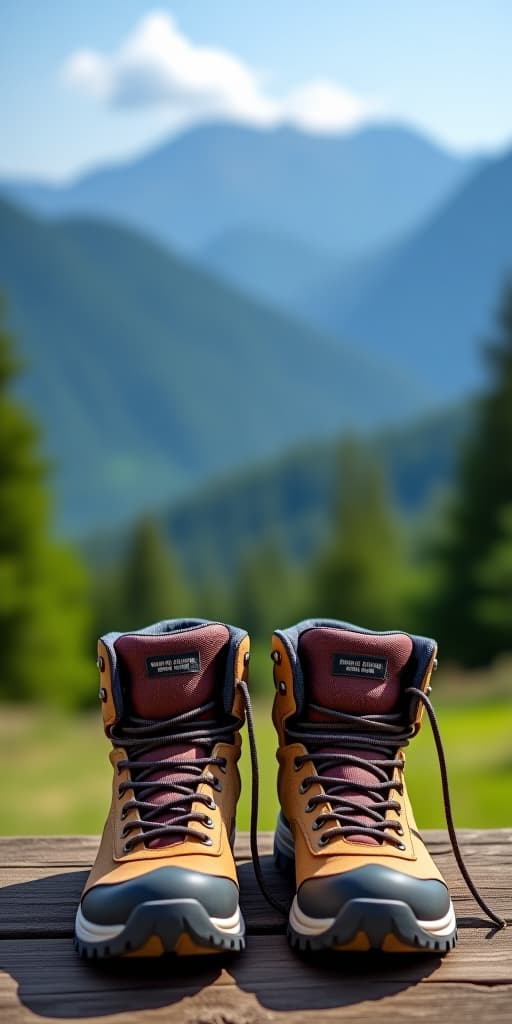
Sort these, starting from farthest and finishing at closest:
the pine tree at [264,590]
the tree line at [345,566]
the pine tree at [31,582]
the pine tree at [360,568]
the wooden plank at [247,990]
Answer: the pine tree at [264,590] → the pine tree at [360,568] → the tree line at [345,566] → the pine tree at [31,582] → the wooden plank at [247,990]

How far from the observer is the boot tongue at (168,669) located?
6.28 feet

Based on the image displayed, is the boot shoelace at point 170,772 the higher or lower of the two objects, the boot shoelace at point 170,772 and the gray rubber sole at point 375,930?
the higher

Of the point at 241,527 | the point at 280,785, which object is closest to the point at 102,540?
the point at 241,527

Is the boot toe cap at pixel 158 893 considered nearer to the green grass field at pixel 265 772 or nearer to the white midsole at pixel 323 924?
the white midsole at pixel 323 924

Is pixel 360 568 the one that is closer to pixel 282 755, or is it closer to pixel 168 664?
pixel 282 755

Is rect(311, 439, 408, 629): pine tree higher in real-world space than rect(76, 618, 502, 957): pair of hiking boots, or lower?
lower

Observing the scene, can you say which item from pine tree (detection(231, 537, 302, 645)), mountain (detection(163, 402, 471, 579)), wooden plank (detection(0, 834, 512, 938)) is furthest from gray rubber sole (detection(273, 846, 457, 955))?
mountain (detection(163, 402, 471, 579))

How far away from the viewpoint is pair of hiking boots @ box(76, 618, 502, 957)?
175 cm

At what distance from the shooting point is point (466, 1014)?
5.26ft

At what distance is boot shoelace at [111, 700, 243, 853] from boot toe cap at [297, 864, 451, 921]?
0.76 feet

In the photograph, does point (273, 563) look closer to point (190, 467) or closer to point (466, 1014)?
point (466, 1014)

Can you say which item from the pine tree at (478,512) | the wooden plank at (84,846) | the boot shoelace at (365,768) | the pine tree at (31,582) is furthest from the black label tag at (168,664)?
the pine tree at (478,512)

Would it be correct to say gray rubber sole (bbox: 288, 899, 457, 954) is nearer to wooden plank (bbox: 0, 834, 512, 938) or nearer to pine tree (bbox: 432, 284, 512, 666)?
wooden plank (bbox: 0, 834, 512, 938)

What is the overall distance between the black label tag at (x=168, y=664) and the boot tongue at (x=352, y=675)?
23cm
